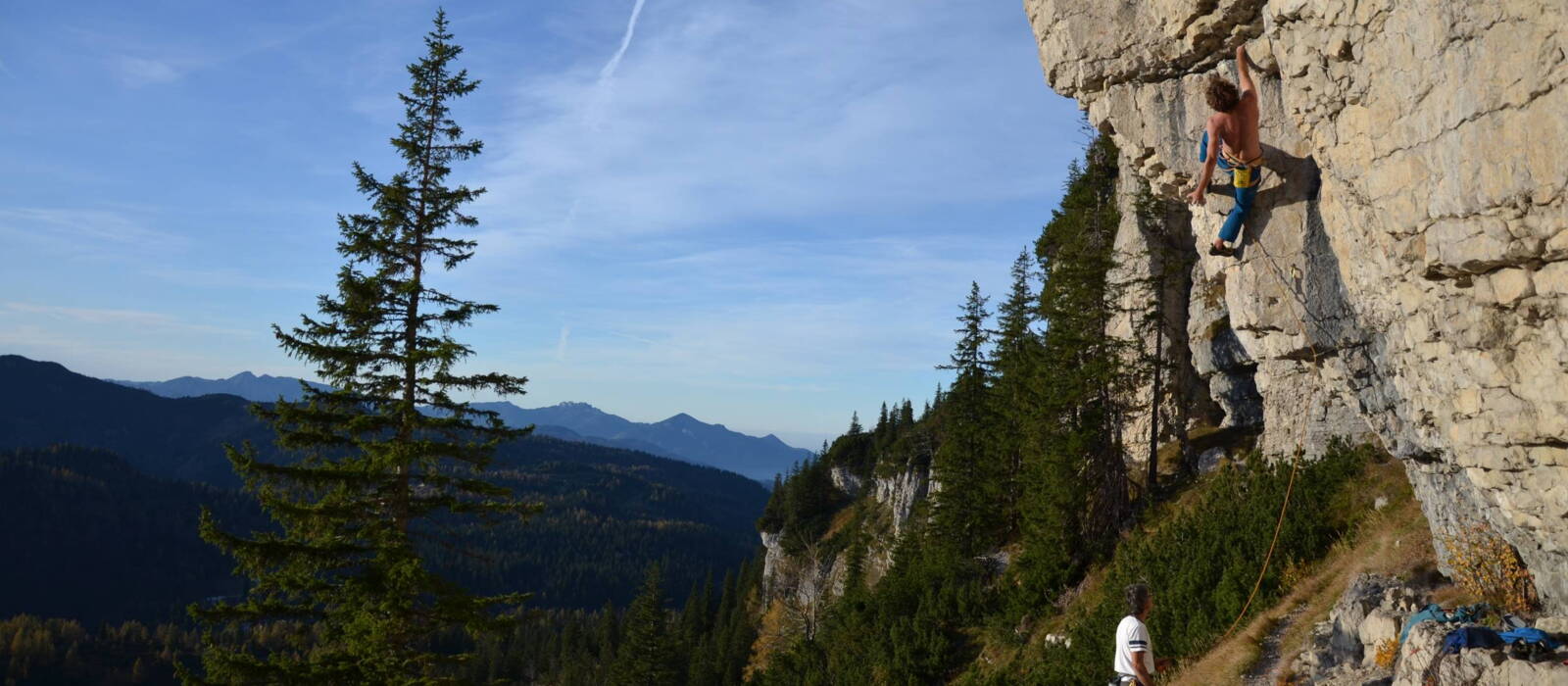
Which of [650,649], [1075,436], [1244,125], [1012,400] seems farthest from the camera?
[650,649]

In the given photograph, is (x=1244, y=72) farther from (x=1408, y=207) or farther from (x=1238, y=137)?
(x=1408, y=207)

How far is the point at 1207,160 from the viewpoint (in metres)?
9.23

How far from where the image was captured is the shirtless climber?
28.4 feet

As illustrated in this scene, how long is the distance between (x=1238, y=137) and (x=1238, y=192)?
2.19 ft

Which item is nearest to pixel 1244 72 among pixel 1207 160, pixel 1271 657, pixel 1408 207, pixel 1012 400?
pixel 1207 160

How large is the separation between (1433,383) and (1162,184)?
14.9ft

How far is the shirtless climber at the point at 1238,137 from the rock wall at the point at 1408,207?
0.51 feet

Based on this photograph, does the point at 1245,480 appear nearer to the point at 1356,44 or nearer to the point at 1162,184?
the point at 1162,184

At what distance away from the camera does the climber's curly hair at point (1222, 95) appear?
854cm

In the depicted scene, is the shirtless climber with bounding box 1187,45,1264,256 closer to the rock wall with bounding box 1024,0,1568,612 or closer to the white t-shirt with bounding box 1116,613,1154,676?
the rock wall with bounding box 1024,0,1568,612

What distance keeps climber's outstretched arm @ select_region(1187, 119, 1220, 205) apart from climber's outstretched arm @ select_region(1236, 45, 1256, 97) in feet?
1.64

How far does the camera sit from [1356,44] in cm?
655

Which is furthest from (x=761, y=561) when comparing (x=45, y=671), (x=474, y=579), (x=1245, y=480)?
(x=474, y=579)

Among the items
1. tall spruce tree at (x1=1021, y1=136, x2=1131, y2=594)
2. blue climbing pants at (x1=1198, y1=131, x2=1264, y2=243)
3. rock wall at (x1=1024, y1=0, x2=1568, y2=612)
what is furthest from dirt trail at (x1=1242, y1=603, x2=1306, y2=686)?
tall spruce tree at (x1=1021, y1=136, x2=1131, y2=594)
